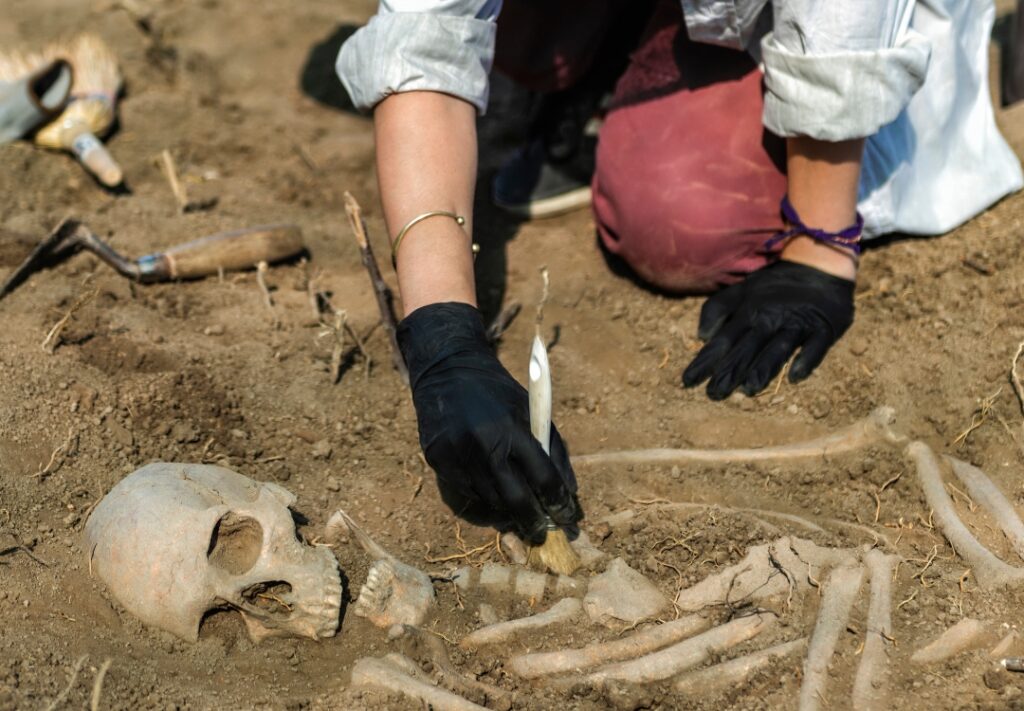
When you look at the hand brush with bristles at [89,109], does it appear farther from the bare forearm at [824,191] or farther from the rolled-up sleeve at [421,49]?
the bare forearm at [824,191]

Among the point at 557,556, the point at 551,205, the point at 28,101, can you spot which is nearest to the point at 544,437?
the point at 557,556

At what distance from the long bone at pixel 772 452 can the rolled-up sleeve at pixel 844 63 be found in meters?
0.70

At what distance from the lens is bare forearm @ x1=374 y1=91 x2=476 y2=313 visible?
8.03ft

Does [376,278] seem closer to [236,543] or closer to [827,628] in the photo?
[236,543]

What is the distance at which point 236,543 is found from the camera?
206 centimetres

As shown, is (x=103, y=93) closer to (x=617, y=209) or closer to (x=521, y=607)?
(x=617, y=209)

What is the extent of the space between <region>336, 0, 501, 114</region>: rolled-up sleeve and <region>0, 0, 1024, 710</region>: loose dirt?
0.71 meters

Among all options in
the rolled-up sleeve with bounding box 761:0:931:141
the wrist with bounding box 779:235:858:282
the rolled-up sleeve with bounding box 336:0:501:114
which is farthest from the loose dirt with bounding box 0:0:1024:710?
the rolled-up sleeve with bounding box 336:0:501:114

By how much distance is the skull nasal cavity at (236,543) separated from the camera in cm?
202

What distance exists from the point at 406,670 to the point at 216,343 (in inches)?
48.0

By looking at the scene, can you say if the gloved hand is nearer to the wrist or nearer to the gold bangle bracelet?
the gold bangle bracelet

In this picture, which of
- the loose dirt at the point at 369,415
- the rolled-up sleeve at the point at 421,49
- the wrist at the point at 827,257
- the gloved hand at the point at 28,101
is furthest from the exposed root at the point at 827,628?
the gloved hand at the point at 28,101

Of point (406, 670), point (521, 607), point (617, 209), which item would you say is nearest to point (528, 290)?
point (617, 209)

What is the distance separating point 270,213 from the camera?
3508 mm
